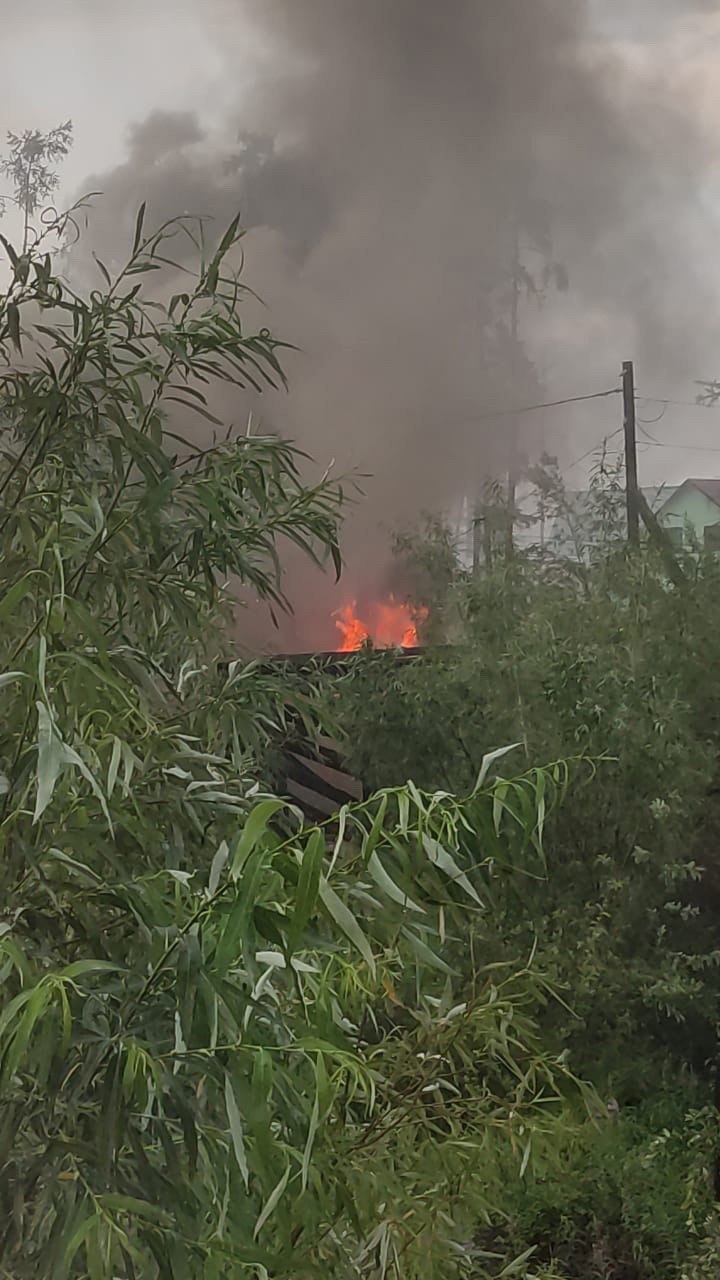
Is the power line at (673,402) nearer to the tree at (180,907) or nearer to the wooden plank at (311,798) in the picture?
the wooden plank at (311,798)

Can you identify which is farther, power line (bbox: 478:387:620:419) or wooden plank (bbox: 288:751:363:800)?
power line (bbox: 478:387:620:419)

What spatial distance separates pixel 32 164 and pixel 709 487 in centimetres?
268

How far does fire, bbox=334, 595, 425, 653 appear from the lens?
13.0 ft

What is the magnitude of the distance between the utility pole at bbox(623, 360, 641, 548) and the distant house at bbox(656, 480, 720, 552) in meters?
0.08

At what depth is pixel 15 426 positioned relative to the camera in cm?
145

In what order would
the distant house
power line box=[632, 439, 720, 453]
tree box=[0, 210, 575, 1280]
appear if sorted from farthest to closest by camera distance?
1. power line box=[632, 439, 720, 453]
2. the distant house
3. tree box=[0, 210, 575, 1280]

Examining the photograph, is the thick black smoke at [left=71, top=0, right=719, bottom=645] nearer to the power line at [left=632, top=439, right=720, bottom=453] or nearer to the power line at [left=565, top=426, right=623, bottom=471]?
the power line at [left=565, top=426, right=623, bottom=471]

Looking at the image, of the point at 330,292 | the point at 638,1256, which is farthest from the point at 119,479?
the point at 330,292

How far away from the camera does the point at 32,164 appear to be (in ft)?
12.2

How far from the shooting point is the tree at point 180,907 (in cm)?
85

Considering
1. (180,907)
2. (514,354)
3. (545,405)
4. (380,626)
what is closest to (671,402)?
(545,405)

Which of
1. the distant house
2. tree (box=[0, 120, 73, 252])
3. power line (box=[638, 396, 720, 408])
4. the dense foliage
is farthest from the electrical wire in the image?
tree (box=[0, 120, 73, 252])

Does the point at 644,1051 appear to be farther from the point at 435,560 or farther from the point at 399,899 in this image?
the point at 399,899

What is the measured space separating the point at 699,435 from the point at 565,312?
72 centimetres
